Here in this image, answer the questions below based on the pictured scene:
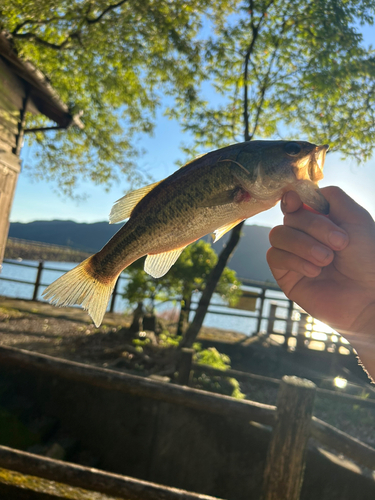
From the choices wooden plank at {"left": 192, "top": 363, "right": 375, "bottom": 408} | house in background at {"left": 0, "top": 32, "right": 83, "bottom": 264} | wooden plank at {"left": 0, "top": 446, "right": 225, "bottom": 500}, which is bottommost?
wooden plank at {"left": 0, "top": 446, "right": 225, "bottom": 500}

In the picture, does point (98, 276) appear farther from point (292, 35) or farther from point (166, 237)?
point (292, 35)

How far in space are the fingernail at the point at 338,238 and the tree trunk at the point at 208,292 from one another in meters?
6.18

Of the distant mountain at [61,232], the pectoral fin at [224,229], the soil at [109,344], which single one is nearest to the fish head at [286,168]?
the pectoral fin at [224,229]

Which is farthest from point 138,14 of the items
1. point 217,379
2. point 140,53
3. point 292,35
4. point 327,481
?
point 327,481

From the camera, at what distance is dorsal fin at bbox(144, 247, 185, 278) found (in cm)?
127

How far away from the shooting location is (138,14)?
853 centimetres

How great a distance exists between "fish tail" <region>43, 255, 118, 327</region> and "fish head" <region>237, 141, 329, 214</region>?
24.8 inches

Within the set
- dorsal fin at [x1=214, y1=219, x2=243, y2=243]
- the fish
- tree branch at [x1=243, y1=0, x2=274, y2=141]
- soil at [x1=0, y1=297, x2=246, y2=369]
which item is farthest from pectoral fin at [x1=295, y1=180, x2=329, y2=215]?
tree branch at [x1=243, y1=0, x2=274, y2=141]

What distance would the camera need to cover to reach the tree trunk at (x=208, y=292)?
291 inches

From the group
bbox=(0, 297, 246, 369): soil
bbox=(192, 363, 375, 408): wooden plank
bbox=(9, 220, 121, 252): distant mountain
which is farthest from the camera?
bbox=(9, 220, 121, 252): distant mountain

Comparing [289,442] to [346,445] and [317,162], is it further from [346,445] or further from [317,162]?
[317,162]

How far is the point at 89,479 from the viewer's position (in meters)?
2.63

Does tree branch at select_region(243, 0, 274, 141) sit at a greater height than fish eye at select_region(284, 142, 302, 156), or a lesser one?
greater

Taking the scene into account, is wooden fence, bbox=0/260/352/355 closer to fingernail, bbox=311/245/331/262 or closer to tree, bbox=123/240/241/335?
tree, bbox=123/240/241/335
